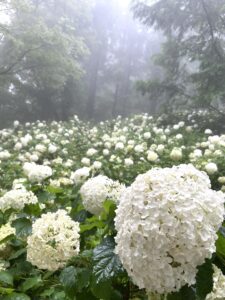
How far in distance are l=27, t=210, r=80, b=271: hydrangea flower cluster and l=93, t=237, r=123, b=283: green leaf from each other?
348 millimetres

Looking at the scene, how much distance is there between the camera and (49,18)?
604 inches

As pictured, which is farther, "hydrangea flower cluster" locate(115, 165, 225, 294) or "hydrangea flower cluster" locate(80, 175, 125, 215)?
"hydrangea flower cluster" locate(80, 175, 125, 215)

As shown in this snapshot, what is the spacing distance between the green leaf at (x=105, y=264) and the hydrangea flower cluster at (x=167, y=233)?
0.08 metres

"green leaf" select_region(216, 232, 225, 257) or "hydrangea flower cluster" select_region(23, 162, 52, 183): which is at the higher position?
"hydrangea flower cluster" select_region(23, 162, 52, 183)

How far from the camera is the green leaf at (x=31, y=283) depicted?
5.46 ft

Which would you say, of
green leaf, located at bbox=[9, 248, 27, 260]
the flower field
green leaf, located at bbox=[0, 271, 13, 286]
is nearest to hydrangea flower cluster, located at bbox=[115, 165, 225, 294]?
the flower field

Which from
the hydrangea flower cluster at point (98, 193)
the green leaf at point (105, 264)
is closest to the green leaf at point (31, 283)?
the hydrangea flower cluster at point (98, 193)

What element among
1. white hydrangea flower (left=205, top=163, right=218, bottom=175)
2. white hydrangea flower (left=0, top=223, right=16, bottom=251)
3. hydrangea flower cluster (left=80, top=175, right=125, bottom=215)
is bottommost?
white hydrangea flower (left=0, top=223, right=16, bottom=251)

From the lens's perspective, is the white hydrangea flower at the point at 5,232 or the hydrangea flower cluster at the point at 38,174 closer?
the white hydrangea flower at the point at 5,232

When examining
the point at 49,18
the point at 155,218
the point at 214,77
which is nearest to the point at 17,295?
the point at 155,218

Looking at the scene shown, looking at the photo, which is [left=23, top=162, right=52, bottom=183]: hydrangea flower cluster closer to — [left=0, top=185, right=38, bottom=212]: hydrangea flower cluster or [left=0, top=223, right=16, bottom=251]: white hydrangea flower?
[left=0, top=185, right=38, bottom=212]: hydrangea flower cluster

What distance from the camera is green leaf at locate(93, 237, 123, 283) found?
3.83 feet

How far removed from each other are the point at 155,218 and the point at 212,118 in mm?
7356

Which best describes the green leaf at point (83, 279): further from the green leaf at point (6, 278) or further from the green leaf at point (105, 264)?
the green leaf at point (6, 278)
